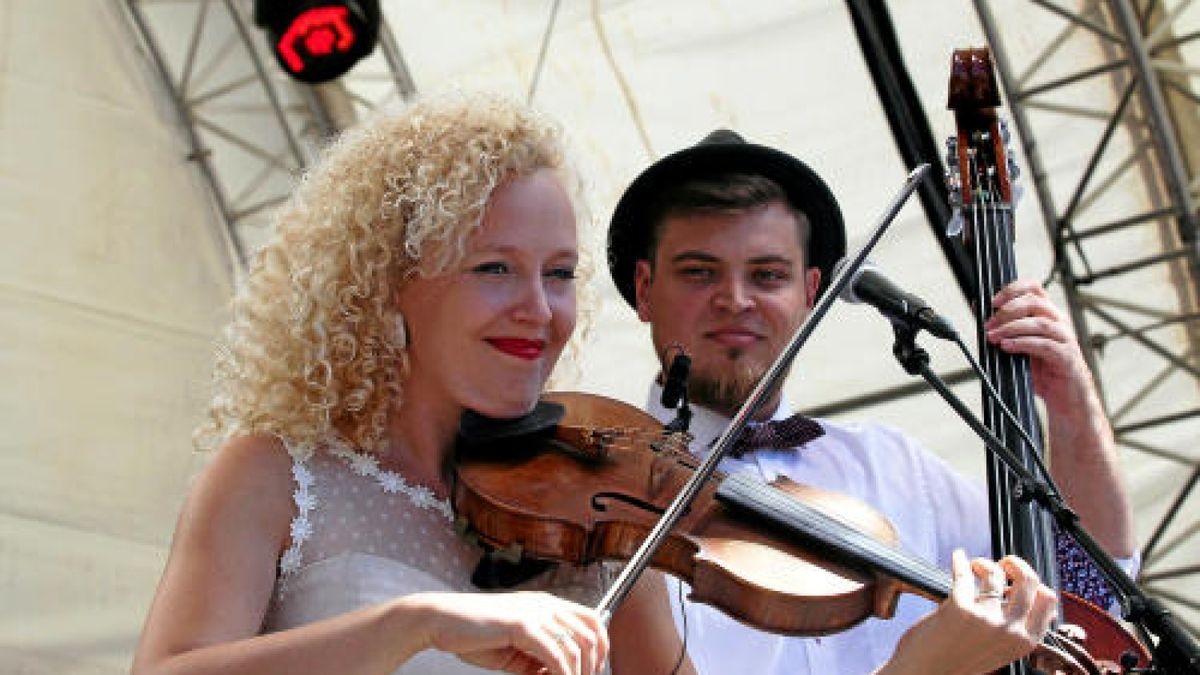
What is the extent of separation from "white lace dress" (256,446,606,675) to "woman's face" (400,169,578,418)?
0.47ft

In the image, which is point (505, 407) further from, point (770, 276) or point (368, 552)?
point (770, 276)

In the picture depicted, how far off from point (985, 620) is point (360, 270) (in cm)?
93

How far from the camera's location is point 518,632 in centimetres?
187

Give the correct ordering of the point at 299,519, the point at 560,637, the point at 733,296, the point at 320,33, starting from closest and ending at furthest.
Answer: the point at 560,637, the point at 299,519, the point at 733,296, the point at 320,33

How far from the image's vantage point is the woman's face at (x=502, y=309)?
8.18 ft

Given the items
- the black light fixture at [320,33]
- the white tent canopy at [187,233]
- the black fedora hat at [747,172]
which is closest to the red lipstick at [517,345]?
the black fedora hat at [747,172]

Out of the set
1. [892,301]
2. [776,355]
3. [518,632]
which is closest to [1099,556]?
[892,301]

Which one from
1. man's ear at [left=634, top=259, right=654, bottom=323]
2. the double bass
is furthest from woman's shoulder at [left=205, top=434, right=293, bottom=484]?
man's ear at [left=634, top=259, right=654, bottom=323]

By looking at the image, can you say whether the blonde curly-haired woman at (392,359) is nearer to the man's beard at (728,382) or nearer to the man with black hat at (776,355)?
the man with black hat at (776,355)

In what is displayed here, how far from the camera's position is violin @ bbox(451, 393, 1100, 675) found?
2.42 m

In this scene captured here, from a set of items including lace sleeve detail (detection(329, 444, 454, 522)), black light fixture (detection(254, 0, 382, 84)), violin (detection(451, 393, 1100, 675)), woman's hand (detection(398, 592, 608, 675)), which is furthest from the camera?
black light fixture (detection(254, 0, 382, 84))

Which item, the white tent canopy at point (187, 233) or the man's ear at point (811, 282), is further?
the white tent canopy at point (187, 233)

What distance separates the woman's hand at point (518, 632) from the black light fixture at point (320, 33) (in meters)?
3.88

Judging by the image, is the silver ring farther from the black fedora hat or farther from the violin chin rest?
the black fedora hat
